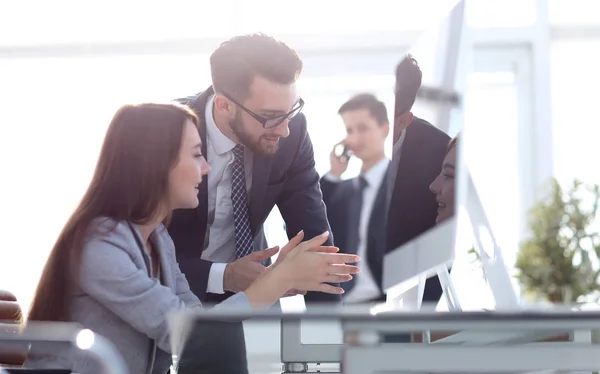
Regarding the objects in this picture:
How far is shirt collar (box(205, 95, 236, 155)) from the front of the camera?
7.94ft

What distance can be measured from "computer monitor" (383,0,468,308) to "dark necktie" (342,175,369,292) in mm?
631

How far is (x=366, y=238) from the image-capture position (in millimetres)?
2311

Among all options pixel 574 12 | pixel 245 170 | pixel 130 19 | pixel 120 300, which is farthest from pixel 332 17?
pixel 120 300

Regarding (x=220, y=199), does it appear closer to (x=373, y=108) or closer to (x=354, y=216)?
(x=354, y=216)

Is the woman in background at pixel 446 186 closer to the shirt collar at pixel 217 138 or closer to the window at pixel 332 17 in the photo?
the shirt collar at pixel 217 138

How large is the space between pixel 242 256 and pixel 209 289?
0.13 metres

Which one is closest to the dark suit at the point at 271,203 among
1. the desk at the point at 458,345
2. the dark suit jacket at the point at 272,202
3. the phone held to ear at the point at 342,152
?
the dark suit jacket at the point at 272,202

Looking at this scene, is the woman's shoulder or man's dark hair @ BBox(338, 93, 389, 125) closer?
the woman's shoulder

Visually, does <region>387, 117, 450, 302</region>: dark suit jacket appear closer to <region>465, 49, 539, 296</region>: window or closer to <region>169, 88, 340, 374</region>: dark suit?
<region>169, 88, 340, 374</region>: dark suit

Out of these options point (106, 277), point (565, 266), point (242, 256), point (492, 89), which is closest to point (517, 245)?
point (565, 266)

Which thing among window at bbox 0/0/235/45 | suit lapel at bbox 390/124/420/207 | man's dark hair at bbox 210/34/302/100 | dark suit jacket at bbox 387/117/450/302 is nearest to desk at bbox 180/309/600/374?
dark suit jacket at bbox 387/117/450/302

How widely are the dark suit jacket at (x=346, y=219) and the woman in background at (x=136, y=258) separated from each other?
0.72ft

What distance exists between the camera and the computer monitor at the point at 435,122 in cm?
151

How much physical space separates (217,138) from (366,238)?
484mm
